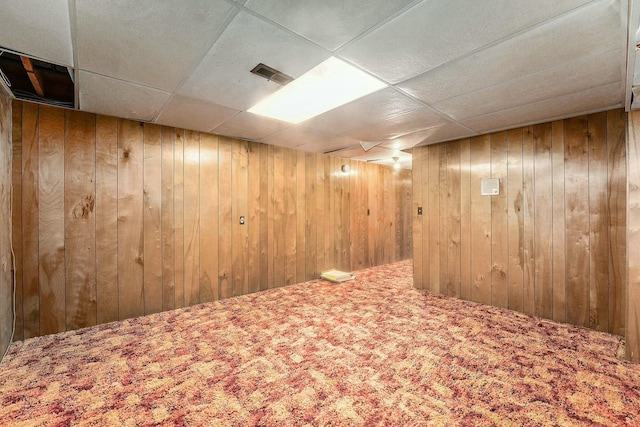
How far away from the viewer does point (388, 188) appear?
6156 mm

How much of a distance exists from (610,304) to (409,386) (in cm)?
240

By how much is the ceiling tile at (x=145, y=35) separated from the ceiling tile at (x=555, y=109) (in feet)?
8.80

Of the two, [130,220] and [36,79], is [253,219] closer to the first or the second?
[130,220]

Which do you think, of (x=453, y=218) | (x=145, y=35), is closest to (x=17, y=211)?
(x=145, y=35)

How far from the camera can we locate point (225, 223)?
3848 millimetres

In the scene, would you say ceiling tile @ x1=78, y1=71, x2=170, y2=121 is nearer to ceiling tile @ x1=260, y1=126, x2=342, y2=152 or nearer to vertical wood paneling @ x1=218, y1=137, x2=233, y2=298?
vertical wood paneling @ x1=218, y1=137, x2=233, y2=298

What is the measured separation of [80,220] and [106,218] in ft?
0.70

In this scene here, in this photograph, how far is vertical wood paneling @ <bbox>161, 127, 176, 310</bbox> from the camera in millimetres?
3369

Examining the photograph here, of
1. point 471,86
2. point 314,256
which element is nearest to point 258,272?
point 314,256

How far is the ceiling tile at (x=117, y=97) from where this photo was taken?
220 centimetres

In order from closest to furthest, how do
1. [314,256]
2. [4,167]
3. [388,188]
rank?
1. [4,167]
2. [314,256]
3. [388,188]

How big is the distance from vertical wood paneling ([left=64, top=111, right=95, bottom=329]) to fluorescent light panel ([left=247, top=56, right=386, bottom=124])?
5.71 ft

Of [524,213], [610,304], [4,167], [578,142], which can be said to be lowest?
[610,304]

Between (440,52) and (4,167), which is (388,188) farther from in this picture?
(4,167)
